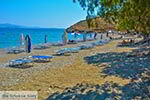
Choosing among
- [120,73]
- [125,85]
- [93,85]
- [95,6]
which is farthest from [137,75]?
[95,6]

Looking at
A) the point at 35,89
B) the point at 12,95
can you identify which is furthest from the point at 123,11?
the point at 12,95

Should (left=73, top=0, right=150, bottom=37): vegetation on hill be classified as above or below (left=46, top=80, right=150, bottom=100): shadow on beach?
above

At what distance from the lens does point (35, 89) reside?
22.8 feet

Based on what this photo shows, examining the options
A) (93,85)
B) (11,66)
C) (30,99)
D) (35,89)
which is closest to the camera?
(30,99)

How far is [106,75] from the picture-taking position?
9.05m

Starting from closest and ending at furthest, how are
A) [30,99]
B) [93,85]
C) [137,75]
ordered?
[30,99], [93,85], [137,75]

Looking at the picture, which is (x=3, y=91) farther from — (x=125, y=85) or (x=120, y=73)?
(x=120, y=73)

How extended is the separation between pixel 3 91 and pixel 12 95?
51cm

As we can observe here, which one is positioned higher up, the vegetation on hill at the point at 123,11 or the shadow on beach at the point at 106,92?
the vegetation on hill at the point at 123,11

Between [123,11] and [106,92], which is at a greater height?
[123,11]

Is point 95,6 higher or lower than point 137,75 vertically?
higher

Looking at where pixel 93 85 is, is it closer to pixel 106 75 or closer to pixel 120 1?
pixel 106 75

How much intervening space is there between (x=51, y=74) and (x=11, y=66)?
10.7ft

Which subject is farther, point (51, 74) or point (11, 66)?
point (11, 66)
